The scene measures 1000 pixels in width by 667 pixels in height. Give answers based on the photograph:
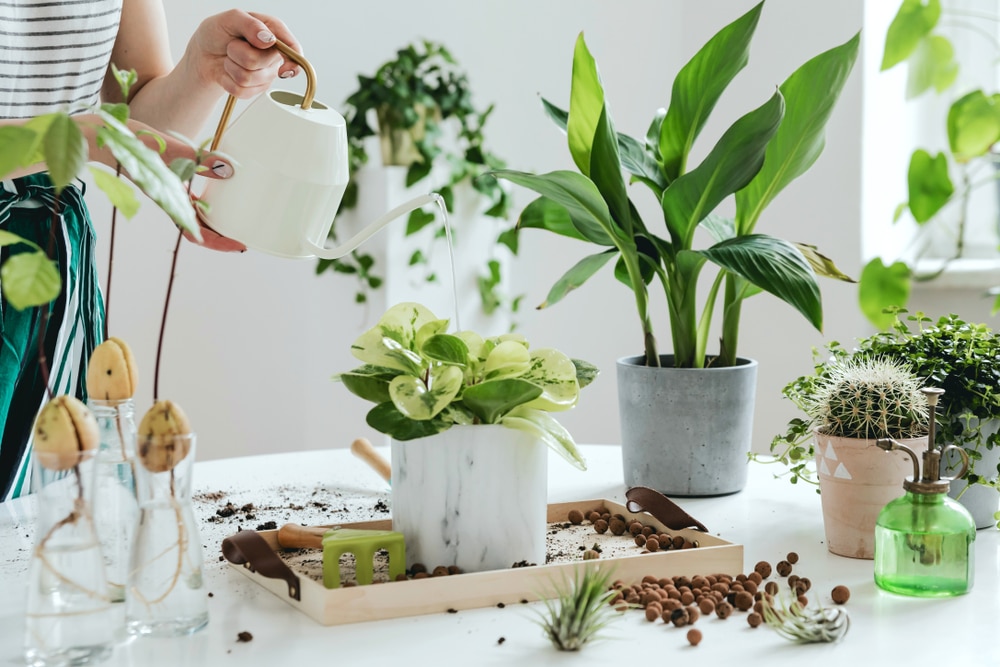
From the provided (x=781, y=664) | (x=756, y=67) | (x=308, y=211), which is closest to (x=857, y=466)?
(x=781, y=664)

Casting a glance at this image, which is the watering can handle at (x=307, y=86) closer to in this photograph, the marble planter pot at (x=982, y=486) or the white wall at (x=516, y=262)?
the marble planter pot at (x=982, y=486)

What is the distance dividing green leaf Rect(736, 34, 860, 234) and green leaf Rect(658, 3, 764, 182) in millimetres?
68

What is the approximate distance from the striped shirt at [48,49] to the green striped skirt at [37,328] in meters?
0.12

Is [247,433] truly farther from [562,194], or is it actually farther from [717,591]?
[717,591]

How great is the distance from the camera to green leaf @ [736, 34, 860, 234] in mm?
1159

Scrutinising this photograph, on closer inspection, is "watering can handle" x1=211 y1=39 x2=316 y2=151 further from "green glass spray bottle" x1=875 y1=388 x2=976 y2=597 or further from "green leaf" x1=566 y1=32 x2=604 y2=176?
"green glass spray bottle" x1=875 y1=388 x2=976 y2=597

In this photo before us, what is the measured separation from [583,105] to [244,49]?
0.41 m

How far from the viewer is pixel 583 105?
128cm

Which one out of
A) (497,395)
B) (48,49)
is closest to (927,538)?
(497,395)

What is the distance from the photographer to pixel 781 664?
2.33 ft

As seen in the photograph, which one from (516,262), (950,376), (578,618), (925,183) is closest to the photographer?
(925,183)

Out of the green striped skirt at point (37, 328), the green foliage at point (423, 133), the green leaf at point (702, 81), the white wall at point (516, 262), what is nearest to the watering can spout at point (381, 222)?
the green leaf at point (702, 81)

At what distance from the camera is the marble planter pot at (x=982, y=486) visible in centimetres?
105

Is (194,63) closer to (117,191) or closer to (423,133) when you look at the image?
(117,191)
